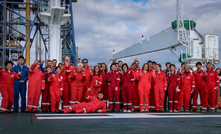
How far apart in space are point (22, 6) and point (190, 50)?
1998cm

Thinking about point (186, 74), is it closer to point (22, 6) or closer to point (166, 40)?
point (166, 40)

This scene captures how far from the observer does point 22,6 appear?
28.0 meters

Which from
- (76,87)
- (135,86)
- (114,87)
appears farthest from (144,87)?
(76,87)

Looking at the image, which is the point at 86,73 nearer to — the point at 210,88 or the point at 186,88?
the point at 186,88

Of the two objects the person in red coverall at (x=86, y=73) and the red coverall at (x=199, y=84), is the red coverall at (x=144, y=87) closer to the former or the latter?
the person in red coverall at (x=86, y=73)

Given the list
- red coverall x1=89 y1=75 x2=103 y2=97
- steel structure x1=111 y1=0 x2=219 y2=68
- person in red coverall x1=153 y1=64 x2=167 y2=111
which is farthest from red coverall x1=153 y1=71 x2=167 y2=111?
steel structure x1=111 y1=0 x2=219 y2=68

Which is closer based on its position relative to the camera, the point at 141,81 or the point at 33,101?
the point at 33,101

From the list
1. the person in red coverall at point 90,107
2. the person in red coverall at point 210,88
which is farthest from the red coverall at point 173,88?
the person in red coverall at point 90,107

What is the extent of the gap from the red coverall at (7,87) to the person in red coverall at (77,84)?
1.70 meters

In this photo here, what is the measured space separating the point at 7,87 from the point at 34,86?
808 millimetres

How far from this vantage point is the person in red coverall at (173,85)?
8734 millimetres

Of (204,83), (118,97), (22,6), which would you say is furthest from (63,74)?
(22,6)

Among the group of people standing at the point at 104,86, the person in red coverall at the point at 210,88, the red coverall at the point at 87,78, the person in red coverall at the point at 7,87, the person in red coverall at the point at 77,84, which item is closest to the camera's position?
the person in red coverall at the point at 7,87

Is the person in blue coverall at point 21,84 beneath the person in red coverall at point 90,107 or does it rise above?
above
